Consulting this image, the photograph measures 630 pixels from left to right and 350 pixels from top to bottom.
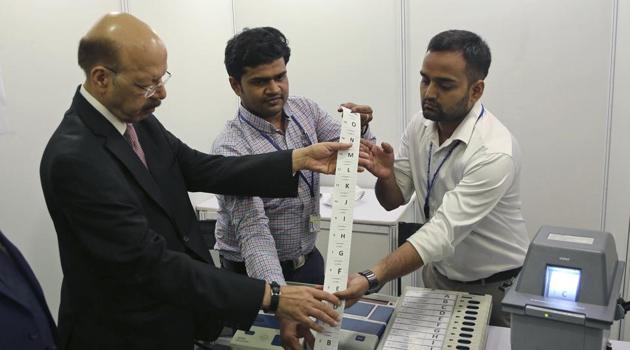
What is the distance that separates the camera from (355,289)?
145 centimetres

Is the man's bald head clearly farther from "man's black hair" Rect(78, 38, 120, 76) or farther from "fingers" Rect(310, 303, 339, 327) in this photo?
"fingers" Rect(310, 303, 339, 327)

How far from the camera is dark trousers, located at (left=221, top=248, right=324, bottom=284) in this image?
1946mm

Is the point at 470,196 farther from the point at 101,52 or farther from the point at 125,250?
the point at 101,52

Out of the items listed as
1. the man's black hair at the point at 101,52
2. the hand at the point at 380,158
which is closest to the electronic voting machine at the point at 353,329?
the hand at the point at 380,158

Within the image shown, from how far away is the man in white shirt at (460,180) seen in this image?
5.35 ft

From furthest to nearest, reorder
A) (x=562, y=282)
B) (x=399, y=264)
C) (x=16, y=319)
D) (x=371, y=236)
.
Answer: (x=371, y=236) < (x=399, y=264) < (x=16, y=319) < (x=562, y=282)

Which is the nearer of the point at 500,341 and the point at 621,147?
the point at 500,341

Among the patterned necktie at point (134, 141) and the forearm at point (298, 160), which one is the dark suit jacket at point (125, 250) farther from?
the forearm at point (298, 160)

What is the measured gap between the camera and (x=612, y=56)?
9.87 ft

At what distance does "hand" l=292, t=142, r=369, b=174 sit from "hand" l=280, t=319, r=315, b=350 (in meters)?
0.49

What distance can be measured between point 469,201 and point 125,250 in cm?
100

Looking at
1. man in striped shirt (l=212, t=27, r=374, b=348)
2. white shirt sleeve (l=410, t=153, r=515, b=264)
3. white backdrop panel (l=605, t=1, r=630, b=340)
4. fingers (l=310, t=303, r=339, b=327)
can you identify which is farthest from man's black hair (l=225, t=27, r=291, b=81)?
white backdrop panel (l=605, t=1, r=630, b=340)

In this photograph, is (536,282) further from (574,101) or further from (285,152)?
(574,101)

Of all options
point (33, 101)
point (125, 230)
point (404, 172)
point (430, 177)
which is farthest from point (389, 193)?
point (33, 101)
